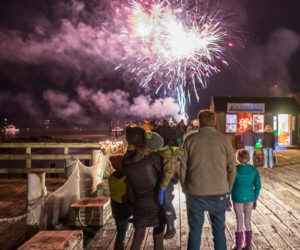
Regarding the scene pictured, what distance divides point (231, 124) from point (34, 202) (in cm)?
1678

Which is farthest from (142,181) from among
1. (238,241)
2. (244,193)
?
(238,241)

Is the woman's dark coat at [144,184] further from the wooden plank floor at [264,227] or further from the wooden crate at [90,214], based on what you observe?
the wooden crate at [90,214]

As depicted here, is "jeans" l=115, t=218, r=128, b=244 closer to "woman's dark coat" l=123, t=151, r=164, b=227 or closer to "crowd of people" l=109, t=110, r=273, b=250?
"crowd of people" l=109, t=110, r=273, b=250

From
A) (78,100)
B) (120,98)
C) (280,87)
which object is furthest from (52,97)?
(280,87)

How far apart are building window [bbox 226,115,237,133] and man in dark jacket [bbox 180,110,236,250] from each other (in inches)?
660

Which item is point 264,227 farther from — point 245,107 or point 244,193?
point 245,107

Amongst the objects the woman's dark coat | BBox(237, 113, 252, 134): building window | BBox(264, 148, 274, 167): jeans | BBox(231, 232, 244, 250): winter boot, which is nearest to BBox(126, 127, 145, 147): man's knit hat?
the woman's dark coat

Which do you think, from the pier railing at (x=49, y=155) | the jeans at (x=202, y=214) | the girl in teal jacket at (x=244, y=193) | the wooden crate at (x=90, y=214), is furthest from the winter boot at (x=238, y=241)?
the pier railing at (x=49, y=155)

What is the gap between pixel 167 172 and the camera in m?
3.18

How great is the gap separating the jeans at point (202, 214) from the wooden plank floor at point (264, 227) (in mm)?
905

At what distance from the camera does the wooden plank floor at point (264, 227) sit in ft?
13.8

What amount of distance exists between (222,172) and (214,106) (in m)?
16.9

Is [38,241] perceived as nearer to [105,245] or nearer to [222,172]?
[105,245]

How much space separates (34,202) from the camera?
4.61 metres
